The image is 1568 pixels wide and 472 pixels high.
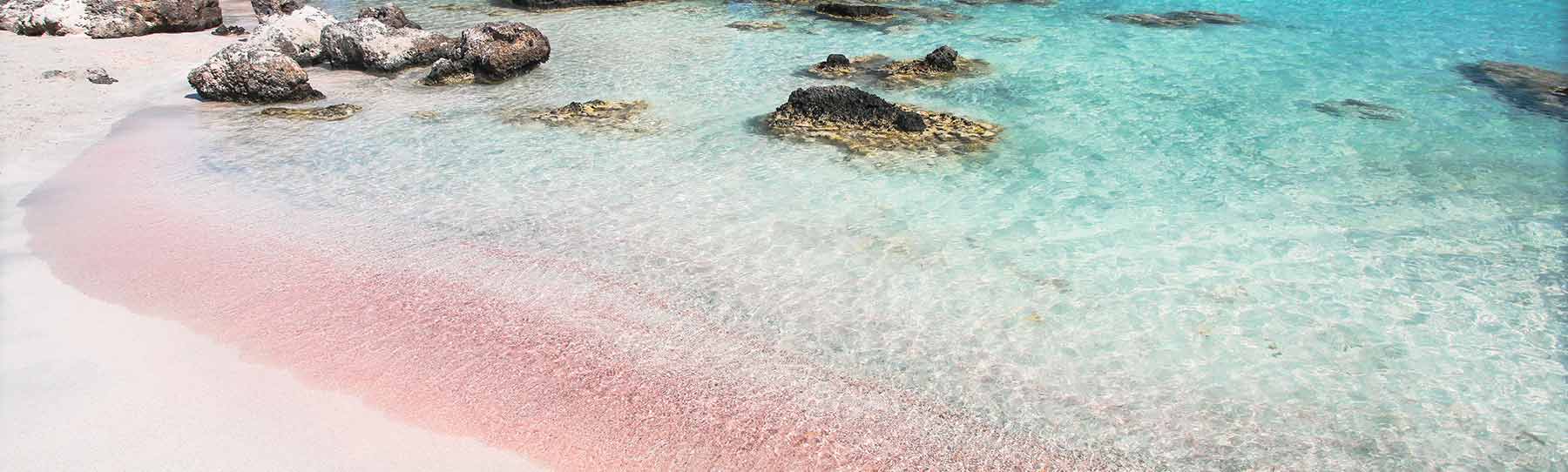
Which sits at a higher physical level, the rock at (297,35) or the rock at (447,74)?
the rock at (297,35)

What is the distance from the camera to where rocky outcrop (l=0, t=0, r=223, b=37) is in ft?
53.0

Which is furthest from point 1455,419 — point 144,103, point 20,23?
point 20,23

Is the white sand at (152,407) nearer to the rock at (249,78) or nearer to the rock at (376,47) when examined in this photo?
the rock at (249,78)

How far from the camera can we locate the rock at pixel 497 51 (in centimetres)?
1320

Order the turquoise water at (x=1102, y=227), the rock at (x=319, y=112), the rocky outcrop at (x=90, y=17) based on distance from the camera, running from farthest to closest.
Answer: the rocky outcrop at (x=90, y=17) < the rock at (x=319, y=112) < the turquoise water at (x=1102, y=227)

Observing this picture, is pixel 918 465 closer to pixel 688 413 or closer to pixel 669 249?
pixel 688 413

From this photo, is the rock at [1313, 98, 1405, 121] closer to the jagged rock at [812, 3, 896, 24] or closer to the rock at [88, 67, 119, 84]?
the jagged rock at [812, 3, 896, 24]

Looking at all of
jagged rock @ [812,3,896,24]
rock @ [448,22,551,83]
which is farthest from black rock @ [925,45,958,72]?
rock @ [448,22,551,83]

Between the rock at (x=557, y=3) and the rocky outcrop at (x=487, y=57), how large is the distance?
6.65m

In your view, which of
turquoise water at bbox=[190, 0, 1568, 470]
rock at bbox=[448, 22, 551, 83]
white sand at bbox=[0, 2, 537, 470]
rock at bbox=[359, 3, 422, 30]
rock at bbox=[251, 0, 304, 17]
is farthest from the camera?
rock at bbox=[251, 0, 304, 17]

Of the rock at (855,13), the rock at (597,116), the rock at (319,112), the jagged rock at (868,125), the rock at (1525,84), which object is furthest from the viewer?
the rock at (855,13)

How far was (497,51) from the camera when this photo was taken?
1320cm

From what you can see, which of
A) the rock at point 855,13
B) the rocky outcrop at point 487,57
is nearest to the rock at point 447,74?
the rocky outcrop at point 487,57

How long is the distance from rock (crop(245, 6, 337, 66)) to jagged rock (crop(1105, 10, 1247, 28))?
568 inches
